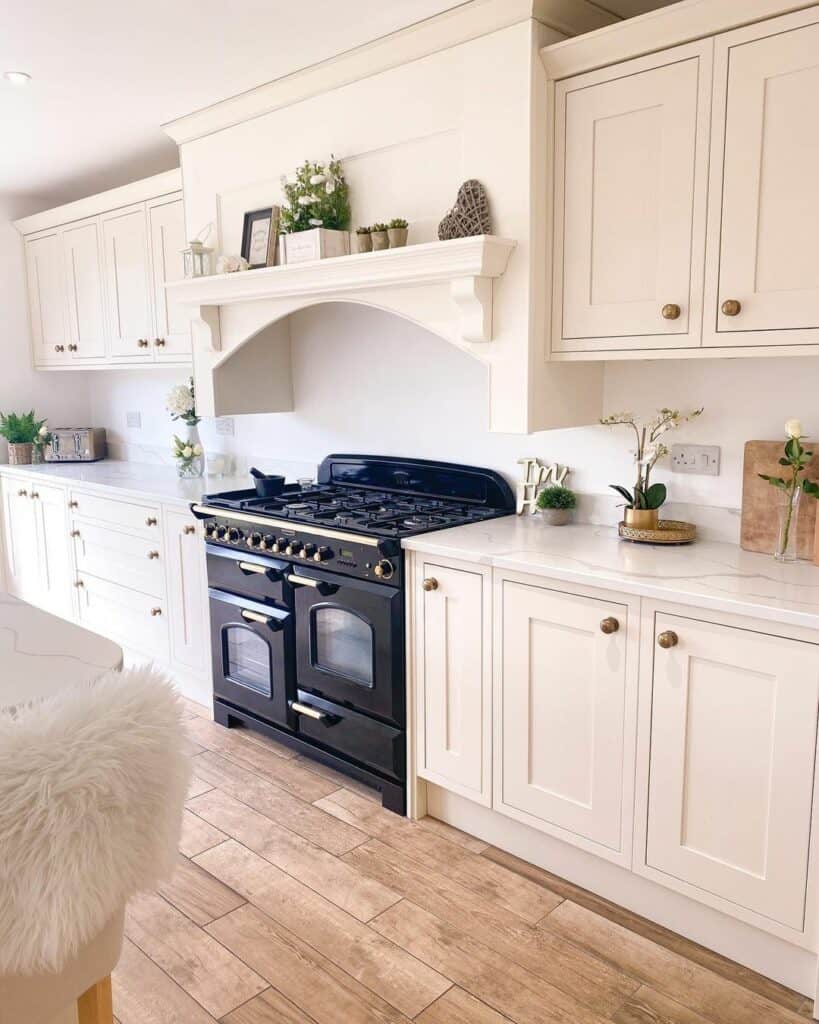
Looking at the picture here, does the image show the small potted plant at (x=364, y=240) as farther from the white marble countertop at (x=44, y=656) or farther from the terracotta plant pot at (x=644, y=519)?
the white marble countertop at (x=44, y=656)

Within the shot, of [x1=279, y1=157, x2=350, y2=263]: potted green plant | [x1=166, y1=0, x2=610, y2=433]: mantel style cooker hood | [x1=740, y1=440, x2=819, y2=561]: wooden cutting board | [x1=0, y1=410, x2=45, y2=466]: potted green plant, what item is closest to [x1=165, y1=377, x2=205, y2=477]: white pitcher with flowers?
[x1=166, y1=0, x2=610, y2=433]: mantel style cooker hood

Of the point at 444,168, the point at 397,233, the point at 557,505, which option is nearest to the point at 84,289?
the point at 397,233

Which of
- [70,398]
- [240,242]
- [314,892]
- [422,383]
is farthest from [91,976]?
[70,398]

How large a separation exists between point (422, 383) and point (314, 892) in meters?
1.89

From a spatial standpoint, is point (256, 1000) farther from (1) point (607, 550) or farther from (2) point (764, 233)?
(2) point (764, 233)

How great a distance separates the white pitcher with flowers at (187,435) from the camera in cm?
421

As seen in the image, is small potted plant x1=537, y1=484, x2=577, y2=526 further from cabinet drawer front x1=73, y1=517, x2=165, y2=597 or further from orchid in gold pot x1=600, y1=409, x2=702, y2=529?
cabinet drawer front x1=73, y1=517, x2=165, y2=597

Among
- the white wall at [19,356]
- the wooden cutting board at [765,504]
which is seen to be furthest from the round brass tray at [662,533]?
the white wall at [19,356]

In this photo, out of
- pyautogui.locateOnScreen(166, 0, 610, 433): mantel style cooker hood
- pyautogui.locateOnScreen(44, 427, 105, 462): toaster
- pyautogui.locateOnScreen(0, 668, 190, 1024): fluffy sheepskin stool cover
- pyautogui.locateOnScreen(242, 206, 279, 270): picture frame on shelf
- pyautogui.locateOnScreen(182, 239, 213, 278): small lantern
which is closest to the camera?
pyautogui.locateOnScreen(0, 668, 190, 1024): fluffy sheepskin stool cover

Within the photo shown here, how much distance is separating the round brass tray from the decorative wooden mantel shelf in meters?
0.74

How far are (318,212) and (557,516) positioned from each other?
136cm

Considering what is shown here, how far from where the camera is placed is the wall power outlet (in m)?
2.53

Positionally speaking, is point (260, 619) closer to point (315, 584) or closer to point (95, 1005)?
point (315, 584)

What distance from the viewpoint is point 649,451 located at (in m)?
2.64
